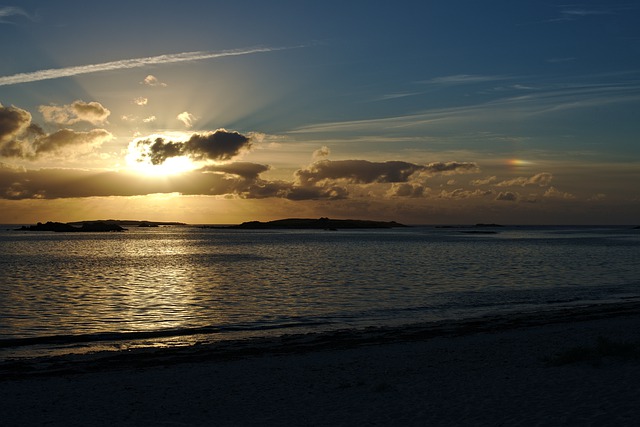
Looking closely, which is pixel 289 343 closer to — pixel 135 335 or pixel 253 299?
pixel 135 335

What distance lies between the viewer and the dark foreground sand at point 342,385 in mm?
15000

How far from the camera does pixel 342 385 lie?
18.3m

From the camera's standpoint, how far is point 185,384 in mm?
18750

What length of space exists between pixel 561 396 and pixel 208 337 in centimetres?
1736

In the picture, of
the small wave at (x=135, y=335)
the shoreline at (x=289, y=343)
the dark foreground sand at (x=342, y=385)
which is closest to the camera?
the dark foreground sand at (x=342, y=385)

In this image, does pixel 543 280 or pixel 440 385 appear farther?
pixel 543 280

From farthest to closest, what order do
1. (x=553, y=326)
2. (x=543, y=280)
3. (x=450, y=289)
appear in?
1. (x=543, y=280)
2. (x=450, y=289)
3. (x=553, y=326)

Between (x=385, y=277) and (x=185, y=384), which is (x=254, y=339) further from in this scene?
(x=385, y=277)

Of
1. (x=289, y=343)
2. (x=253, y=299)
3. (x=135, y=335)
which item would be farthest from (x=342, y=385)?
(x=253, y=299)

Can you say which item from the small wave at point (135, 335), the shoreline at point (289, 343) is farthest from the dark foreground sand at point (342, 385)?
the small wave at point (135, 335)

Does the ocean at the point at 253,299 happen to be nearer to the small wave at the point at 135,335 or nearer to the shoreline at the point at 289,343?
the small wave at the point at 135,335

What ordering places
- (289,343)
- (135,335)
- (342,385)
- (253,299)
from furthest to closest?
(253,299)
(135,335)
(289,343)
(342,385)

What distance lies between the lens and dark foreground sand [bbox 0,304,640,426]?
15.0 m

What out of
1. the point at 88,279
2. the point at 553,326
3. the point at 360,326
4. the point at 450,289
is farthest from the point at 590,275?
the point at 88,279
